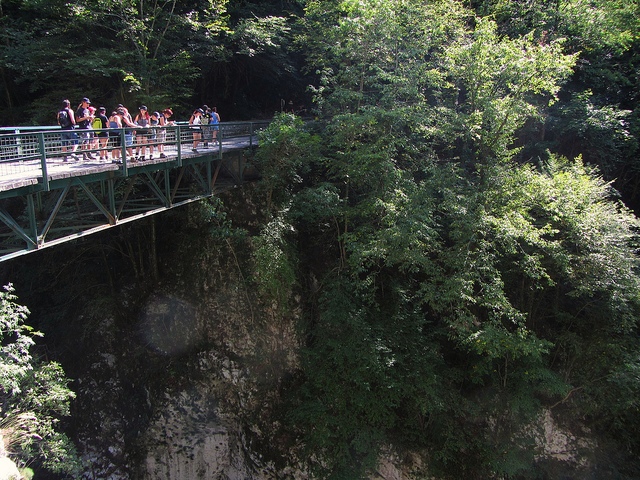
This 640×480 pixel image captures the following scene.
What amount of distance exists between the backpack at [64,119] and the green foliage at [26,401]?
12.9ft

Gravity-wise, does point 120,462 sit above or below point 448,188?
below

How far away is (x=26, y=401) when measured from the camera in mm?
9555

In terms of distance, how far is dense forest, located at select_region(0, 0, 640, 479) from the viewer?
11445 millimetres

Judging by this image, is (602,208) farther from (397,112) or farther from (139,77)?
(139,77)

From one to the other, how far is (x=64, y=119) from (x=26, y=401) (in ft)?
22.7

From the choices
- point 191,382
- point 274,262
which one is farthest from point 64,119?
point 191,382

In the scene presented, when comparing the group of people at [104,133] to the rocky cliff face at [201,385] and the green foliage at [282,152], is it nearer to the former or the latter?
the green foliage at [282,152]

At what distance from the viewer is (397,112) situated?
470 inches

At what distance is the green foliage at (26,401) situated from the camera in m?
8.71

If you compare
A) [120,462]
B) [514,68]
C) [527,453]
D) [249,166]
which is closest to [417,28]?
[514,68]

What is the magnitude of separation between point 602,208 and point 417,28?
8393 mm

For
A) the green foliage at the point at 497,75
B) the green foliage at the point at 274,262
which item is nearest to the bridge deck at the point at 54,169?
the green foliage at the point at 274,262

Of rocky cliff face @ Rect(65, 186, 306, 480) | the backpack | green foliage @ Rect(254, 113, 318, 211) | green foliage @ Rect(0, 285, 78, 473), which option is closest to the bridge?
the backpack

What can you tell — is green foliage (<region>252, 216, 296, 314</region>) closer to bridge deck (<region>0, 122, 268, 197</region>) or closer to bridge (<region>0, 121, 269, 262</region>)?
bridge (<region>0, 121, 269, 262</region>)
